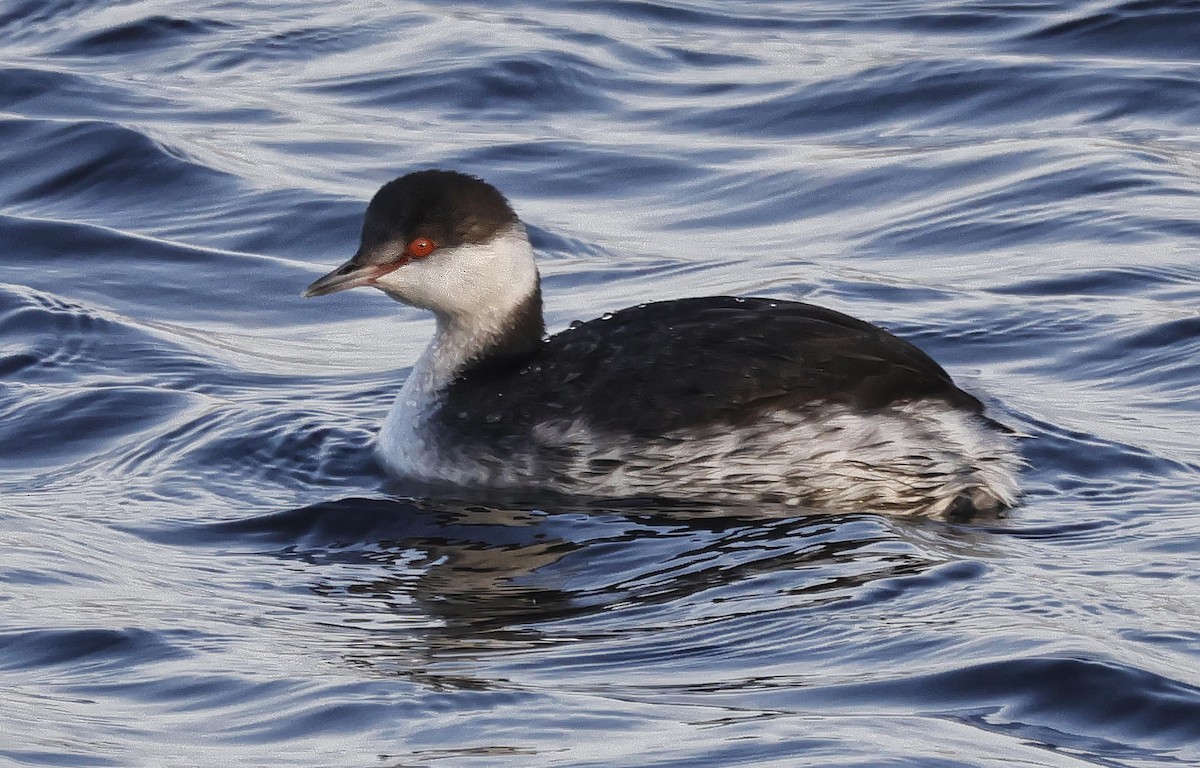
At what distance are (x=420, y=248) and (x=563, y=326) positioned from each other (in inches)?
81.1

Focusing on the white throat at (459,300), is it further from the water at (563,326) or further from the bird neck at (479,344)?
the water at (563,326)

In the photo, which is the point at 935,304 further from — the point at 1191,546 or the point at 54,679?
the point at 54,679

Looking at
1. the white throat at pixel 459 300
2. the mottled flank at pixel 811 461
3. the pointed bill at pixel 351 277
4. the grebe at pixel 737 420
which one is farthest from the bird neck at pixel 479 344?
the mottled flank at pixel 811 461

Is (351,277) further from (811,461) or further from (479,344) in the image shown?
(811,461)

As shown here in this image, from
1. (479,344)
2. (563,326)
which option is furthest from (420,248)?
(563,326)

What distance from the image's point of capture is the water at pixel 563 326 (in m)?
5.52

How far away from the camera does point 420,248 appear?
7.94 m

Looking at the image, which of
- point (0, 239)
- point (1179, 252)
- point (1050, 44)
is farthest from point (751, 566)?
point (1050, 44)

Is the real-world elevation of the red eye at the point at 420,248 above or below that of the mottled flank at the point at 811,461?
above

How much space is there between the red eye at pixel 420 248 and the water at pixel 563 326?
815 millimetres

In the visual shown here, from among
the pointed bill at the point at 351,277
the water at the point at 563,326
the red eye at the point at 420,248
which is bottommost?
the water at the point at 563,326

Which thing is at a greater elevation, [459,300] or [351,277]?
[351,277]

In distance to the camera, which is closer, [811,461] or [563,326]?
[811,461]

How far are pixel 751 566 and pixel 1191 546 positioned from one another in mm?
1324
